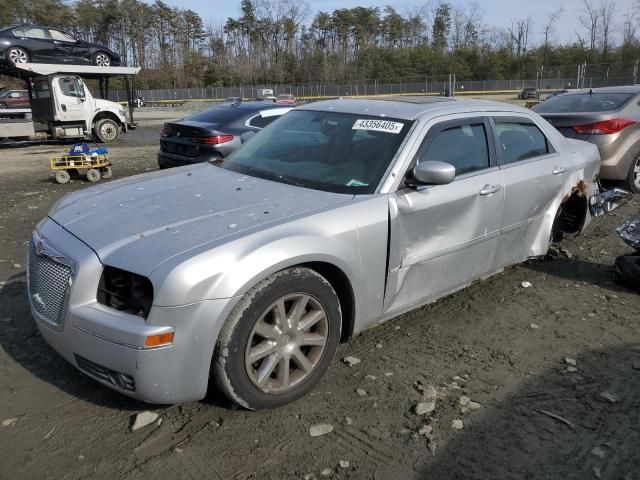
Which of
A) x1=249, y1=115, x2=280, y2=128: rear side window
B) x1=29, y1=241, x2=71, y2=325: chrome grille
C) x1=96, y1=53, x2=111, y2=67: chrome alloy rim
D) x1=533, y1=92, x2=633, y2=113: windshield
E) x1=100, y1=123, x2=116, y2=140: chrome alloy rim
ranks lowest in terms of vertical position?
x1=29, y1=241, x2=71, y2=325: chrome grille

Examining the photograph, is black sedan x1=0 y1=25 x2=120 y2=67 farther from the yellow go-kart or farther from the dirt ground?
the dirt ground

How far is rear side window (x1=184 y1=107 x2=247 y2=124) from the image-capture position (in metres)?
8.74

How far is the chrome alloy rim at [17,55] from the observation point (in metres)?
17.8

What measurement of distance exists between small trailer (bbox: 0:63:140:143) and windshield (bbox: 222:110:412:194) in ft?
49.5

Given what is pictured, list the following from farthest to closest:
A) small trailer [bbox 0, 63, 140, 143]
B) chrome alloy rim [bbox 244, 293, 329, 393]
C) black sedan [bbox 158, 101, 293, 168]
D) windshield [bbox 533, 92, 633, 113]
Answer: small trailer [bbox 0, 63, 140, 143]
black sedan [bbox 158, 101, 293, 168]
windshield [bbox 533, 92, 633, 113]
chrome alloy rim [bbox 244, 293, 329, 393]

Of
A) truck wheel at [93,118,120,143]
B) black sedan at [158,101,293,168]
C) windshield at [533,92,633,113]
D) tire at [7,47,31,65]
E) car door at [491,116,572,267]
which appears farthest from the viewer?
truck wheel at [93,118,120,143]

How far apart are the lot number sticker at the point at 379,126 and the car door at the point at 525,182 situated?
100cm

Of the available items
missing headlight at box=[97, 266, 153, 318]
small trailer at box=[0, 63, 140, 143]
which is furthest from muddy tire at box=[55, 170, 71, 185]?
missing headlight at box=[97, 266, 153, 318]

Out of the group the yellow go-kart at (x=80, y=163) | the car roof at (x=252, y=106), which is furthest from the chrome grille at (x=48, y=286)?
the yellow go-kart at (x=80, y=163)

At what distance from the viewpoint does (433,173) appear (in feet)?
11.0

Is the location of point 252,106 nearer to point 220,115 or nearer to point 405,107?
point 220,115

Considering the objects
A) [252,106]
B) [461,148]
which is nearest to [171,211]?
[461,148]

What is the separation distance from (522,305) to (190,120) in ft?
21.0

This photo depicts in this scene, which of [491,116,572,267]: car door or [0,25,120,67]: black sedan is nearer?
[491,116,572,267]: car door
